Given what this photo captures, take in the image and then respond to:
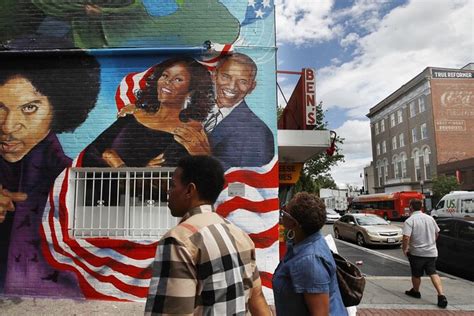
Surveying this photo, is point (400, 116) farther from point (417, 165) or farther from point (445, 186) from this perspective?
point (445, 186)

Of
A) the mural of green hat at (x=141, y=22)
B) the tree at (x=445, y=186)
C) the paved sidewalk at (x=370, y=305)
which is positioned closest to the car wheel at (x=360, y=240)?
the paved sidewalk at (x=370, y=305)

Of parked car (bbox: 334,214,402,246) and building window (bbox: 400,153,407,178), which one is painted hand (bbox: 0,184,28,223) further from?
building window (bbox: 400,153,407,178)

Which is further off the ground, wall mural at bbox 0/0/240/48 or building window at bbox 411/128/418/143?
building window at bbox 411/128/418/143

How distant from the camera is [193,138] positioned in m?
6.50

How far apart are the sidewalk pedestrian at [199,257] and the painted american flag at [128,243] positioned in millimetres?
4178

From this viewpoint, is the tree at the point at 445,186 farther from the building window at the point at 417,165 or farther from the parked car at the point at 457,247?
the parked car at the point at 457,247

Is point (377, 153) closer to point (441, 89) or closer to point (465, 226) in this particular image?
point (441, 89)

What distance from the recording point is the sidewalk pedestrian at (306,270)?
7.46ft

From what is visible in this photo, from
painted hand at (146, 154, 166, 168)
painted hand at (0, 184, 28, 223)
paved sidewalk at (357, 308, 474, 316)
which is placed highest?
painted hand at (146, 154, 166, 168)

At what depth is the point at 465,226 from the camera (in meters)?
9.54

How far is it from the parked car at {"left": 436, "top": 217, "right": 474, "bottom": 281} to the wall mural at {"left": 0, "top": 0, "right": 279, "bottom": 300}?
5.49 m

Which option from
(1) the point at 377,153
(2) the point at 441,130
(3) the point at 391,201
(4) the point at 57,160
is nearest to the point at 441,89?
(2) the point at 441,130

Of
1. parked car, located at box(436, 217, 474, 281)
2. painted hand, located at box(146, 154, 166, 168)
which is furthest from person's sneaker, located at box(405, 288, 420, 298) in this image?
painted hand, located at box(146, 154, 166, 168)

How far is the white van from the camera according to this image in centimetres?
1942
